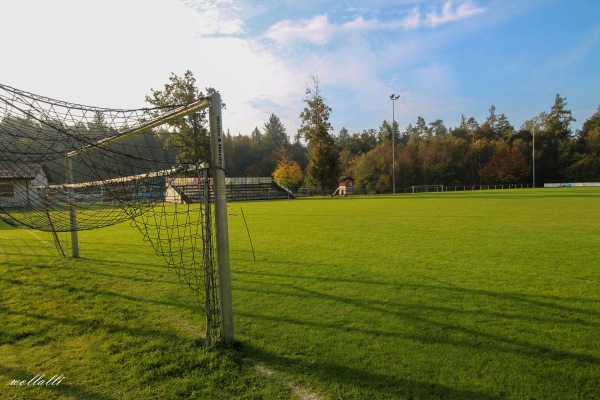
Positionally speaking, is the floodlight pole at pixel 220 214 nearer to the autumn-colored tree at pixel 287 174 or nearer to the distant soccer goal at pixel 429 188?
the autumn-colored tree at pixel 287 174

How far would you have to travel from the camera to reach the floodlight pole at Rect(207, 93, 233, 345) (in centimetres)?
346

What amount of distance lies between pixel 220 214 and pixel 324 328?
5.57 ft

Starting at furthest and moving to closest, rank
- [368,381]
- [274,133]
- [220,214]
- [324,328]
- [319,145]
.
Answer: [274,133], [319,145], [324,328], [220,214], [368,381]

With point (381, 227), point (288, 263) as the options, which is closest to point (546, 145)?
point (381, 227)

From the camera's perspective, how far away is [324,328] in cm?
383

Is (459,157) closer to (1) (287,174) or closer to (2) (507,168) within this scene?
(2) (507,168)

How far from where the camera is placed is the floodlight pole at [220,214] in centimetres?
346

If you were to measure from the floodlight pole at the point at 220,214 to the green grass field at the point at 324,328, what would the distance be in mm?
302

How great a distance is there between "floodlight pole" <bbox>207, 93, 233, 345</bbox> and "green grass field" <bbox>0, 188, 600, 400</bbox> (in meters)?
0.30

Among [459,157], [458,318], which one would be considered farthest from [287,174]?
Result: [458,318]

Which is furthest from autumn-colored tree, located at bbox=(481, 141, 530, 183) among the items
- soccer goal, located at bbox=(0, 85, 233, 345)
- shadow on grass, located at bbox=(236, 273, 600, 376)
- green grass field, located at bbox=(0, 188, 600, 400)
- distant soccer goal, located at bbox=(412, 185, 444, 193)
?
soccer goal, located at bbox=(0, 85, 233, 345)

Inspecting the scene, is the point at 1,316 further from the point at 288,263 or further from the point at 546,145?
the point at 546,145

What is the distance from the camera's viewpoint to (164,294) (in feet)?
16.9

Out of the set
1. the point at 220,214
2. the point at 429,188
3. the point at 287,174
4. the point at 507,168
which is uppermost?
the point at 287,174
